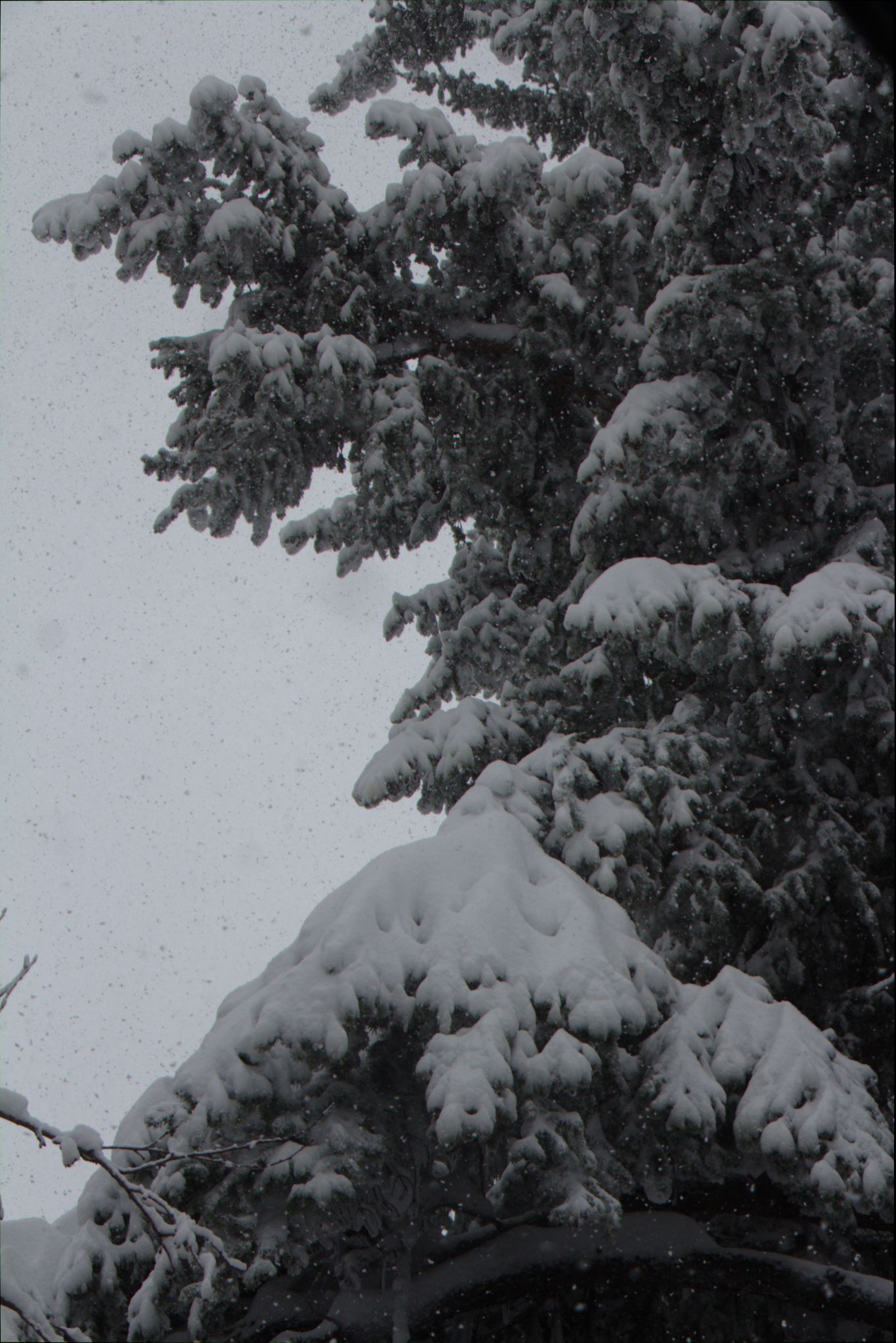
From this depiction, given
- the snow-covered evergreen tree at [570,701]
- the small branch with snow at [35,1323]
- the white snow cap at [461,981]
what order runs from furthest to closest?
1. the snow-covered evergreen tree at [570,701]
2. the white snow cap at [461,981]
3. the small branch with snow at [35,1323]

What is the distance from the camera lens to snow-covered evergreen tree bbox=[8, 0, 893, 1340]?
471cm

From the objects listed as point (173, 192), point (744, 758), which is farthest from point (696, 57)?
point (744, 758)

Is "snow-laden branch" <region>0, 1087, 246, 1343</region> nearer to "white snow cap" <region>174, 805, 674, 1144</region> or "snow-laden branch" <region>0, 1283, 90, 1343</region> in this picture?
"snow-laden branch" <region>0, 1283, 90, 1343</region>

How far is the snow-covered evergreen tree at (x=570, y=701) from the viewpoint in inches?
186

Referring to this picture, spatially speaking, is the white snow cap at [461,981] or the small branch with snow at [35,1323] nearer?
the small branch with snow at [35,1323]

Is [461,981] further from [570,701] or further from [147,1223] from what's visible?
[570,701]

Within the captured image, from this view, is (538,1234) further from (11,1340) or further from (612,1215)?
(11,1340)

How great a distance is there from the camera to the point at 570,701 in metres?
7.63

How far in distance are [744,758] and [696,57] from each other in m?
4.09

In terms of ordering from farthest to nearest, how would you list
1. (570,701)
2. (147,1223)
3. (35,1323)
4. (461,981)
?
(570,701) → (461,981) → (147,1223) → (35,1323)

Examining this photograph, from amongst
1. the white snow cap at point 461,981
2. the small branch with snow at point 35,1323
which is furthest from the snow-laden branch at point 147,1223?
the white snow cap at point 461,981

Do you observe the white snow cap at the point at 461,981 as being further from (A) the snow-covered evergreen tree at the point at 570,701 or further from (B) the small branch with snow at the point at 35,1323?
(B) the small branch with snow at the point at 35,1323

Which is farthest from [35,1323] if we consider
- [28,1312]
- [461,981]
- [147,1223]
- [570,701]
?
[570,701]

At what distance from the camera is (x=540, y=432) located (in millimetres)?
9102
